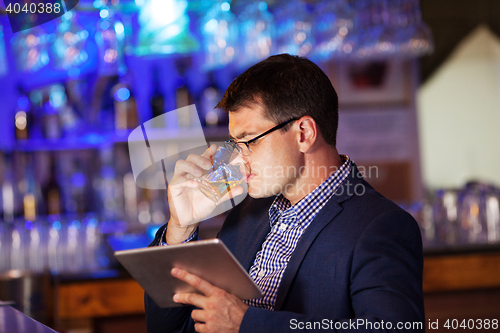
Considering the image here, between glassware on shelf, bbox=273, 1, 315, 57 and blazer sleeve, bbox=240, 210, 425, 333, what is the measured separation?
1952 mm

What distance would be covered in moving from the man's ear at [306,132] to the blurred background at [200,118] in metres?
0.88

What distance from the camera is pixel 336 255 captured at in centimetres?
133

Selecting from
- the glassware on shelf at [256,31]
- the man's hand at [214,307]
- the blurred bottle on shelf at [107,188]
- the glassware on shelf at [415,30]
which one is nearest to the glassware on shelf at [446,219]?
the glassware on shelf at [415,30]

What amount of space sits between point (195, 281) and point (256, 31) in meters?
2.13

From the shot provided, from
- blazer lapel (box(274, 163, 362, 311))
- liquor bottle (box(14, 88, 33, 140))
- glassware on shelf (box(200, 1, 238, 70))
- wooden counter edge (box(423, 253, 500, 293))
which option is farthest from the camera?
liquor bottle (box(14, 88, 33, 140))

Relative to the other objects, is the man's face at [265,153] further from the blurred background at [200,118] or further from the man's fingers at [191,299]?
the blurred background at [200,118]

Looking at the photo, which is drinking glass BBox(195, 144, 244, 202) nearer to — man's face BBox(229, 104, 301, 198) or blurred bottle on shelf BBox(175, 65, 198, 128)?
man's face BBox(229, 104, 301, 198)

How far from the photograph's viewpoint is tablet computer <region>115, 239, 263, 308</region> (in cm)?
108

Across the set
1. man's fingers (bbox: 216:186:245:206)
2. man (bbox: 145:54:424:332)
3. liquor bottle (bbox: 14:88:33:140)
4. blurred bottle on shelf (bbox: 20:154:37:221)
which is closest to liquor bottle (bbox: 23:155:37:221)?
blurred bottle on shelf (bbox: 20:154:37:221)

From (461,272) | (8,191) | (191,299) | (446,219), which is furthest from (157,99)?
(191,299)

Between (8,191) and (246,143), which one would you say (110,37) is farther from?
(8,191)

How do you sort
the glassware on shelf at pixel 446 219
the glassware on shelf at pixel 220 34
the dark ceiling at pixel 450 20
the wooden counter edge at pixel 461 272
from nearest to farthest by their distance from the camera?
the wooden counter edge at pixel 461 272, the glassware on shelf at pixel 220 34, the glassware on shelf at pixel 446 219, the dark ceiling at pixel 450 20

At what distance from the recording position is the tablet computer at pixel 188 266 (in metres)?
1.08

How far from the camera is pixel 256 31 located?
303 cm
